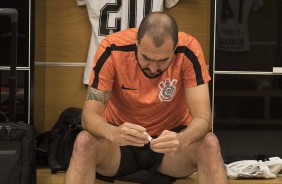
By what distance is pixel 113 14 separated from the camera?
299 cm

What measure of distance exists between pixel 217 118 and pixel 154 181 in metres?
0.74

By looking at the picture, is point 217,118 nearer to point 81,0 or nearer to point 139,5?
point 139,5

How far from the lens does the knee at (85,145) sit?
1.95 meters

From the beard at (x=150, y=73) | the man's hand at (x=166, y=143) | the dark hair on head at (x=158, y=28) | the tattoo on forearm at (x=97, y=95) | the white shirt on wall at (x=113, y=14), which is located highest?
the white shirt on wall at (x=113, y=14)

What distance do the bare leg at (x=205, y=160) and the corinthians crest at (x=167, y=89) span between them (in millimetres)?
215

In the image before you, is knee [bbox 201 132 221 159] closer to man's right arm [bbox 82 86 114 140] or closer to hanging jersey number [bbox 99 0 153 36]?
man's right arm [bbox 82 86 114 140]

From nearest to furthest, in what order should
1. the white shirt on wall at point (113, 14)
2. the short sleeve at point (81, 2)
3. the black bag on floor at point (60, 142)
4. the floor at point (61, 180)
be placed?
the floor at point (61, 180)
the black bag on floor at point (60, 142)
the white shirt on wall at point (113, 14)
the short sleeve at point (81, 2)

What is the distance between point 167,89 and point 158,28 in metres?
0.32

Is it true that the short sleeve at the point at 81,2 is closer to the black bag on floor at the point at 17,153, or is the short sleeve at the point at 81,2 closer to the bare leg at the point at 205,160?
the black bag on floor at the point at 17,153

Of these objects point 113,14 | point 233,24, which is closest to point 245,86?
point 233,24

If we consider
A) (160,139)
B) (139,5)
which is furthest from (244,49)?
(160,139)

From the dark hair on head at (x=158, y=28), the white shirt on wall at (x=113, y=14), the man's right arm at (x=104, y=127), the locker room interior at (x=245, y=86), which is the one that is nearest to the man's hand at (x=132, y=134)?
the man's right arm at (x=104, y=127)

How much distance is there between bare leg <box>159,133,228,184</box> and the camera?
194 centimetres

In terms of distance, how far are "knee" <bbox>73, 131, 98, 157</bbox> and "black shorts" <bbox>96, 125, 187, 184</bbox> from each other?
20cm
